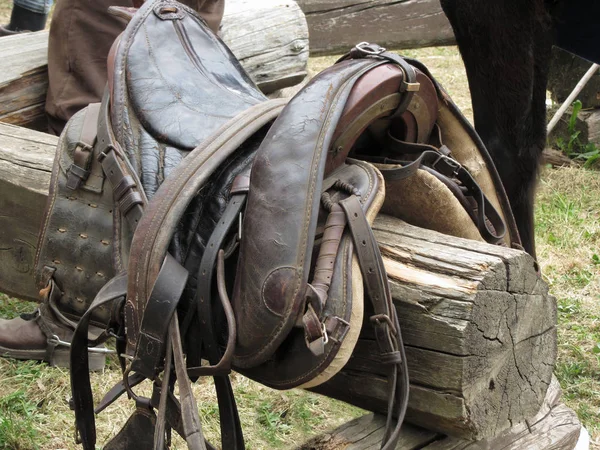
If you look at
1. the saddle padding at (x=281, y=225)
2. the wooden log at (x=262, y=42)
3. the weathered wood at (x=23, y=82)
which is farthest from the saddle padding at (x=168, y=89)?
the wooden log at (x=262, y=42)

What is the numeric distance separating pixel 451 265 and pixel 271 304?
1.17 ft

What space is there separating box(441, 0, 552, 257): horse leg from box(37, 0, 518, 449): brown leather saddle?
2.90 ft

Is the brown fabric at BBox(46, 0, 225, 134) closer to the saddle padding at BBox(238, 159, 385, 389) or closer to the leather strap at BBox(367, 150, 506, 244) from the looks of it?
the leather strap at BBox(367, 150, 506, 244)

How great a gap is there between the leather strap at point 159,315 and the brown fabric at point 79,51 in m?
1.64

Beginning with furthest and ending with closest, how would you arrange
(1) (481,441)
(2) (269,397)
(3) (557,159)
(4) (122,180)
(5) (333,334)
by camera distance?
(3) (557,159) < (2) (269,397) < (1) (481,441) < (4) (122,180) < (5) (333,334)

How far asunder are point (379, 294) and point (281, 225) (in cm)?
19

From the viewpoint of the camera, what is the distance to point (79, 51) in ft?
8.73

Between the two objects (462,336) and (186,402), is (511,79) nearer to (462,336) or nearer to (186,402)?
(462,336)

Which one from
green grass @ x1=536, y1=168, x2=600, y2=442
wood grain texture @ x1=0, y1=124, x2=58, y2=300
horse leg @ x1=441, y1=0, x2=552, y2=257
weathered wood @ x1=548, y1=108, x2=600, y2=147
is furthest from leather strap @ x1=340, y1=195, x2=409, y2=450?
weathered wood @ x1=548, y1=108, x2=600, y2=147

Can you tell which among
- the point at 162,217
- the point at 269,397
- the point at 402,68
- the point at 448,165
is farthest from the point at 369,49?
the point at 269,397

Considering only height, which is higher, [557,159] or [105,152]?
[105,152]

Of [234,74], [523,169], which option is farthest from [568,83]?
[234,74]

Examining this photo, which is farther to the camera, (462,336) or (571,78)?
(571,78)

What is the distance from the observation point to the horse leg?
230 centimetres
